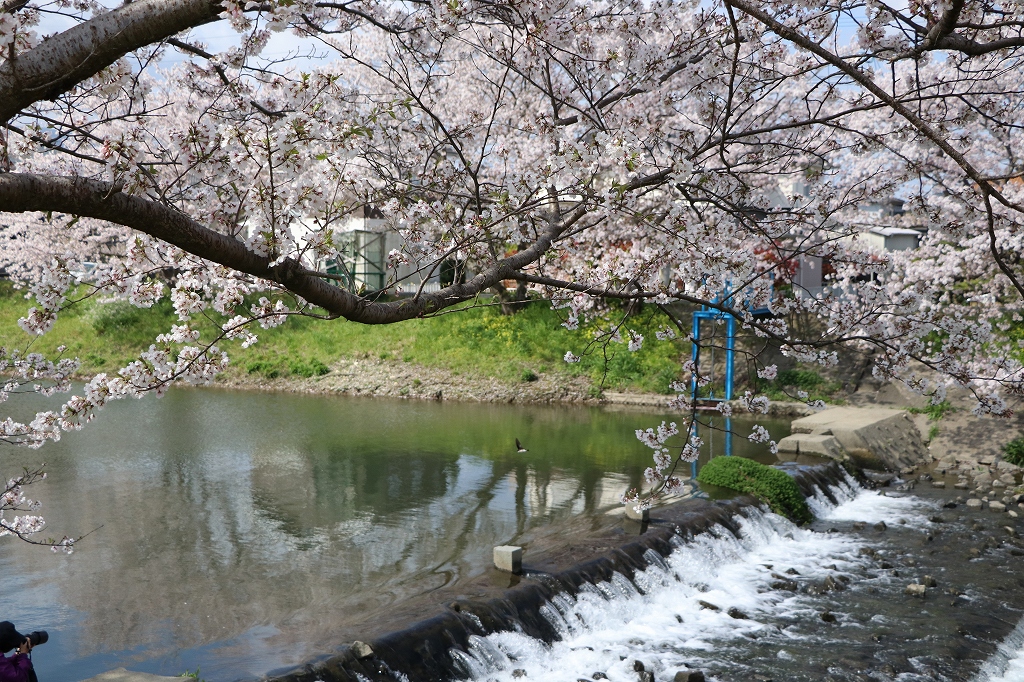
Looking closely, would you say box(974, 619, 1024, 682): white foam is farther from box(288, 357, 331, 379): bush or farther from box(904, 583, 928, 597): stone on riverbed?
box(288, 357, 331, 379): bush

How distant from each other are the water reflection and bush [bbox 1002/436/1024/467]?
4.96 metres

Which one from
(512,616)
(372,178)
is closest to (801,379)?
(512,616)

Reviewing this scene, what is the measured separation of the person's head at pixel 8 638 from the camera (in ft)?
16.2

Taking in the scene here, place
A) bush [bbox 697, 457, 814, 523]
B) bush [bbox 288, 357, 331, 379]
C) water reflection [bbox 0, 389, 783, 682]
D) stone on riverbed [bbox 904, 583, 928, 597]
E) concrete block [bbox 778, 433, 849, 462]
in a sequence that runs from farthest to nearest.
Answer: bush [bbox 288, 357, 331, 379], concrete block [bbox 778, 433, 849, 462], bush [bbox 697, 457, 814, 523], stone on riverbed [bbox 904, 583, 928, 597], water reflection [bbox 0, 389, 783, 682]

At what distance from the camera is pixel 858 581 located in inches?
370

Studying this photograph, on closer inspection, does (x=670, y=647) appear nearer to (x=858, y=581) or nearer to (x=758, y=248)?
(x=858, y=581)

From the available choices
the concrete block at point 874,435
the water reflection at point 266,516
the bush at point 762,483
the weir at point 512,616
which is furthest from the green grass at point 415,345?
the weir at point 512,616

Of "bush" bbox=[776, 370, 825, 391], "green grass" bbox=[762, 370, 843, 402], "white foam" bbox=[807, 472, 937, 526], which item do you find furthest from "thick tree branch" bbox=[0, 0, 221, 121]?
"bush" bbox=[776, 370, 825, 391]

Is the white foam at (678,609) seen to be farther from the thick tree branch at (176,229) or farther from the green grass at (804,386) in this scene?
the green grass at (804,386)

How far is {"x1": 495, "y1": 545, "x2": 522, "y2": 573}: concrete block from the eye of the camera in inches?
321

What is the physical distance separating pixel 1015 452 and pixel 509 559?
12126 mm

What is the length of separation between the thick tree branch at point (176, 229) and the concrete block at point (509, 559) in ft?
16.8

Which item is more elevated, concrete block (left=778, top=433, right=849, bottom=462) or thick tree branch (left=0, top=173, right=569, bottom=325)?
thick tree branch (left=0, top=173, right=569, bottom=325)

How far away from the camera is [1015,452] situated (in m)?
15.4
